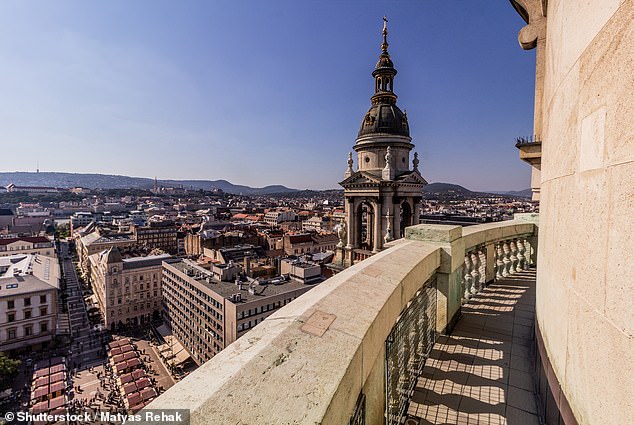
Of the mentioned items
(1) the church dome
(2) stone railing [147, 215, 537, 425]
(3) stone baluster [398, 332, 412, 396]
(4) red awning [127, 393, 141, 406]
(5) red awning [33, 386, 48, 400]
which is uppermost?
(1) the church dome

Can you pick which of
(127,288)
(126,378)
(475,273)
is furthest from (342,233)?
(127,288)

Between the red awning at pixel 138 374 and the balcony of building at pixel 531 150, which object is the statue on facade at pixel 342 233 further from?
the red awning at pixel 138 374

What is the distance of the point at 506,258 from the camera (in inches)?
290

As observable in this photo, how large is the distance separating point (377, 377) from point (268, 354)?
1.10 metres

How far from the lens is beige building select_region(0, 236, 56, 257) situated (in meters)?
65.7

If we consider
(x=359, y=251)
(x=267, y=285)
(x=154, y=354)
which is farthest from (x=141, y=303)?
(x=359, y=251)

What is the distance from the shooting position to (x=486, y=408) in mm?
2904

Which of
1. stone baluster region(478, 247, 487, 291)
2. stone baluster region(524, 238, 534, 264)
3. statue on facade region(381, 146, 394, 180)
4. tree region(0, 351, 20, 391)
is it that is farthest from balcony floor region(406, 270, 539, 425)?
tree region(0, 351, 20, 391)

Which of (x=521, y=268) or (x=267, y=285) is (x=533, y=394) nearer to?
(x=521, y=268)

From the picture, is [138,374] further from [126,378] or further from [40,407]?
[40,407]

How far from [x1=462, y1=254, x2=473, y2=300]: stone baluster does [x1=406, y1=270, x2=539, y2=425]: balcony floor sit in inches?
12.9

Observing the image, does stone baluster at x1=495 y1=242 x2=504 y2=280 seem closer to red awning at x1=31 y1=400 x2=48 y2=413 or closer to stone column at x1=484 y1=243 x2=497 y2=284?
stone column at x1=484 y1=243 x2=497 y2=284

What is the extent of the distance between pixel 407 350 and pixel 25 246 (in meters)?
92.3

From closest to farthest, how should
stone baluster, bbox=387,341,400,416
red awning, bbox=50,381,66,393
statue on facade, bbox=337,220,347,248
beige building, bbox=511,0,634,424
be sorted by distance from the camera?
beige building, bbox=511,0,634,424
stone baluster, bbox=387,341,400,416
statue on facade, bbox=337,220,347,248
red awning, bbox=50,381,66,393
